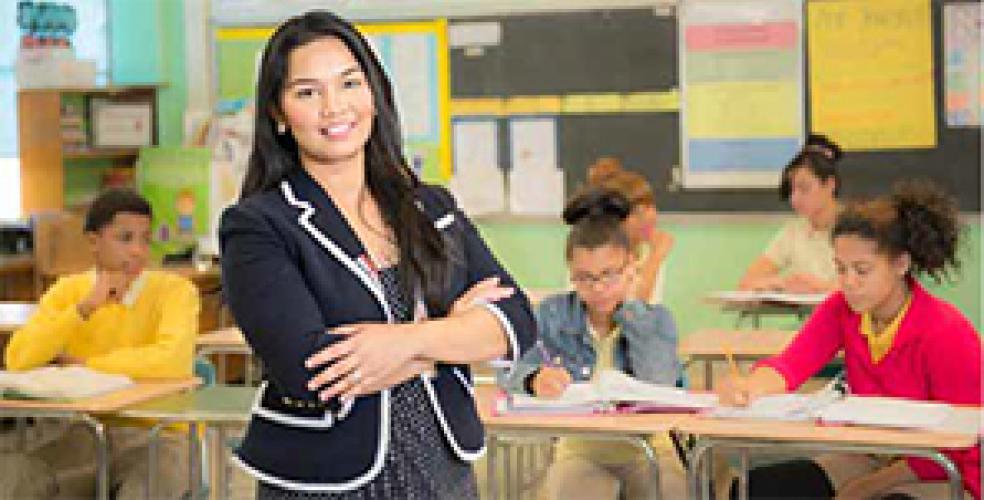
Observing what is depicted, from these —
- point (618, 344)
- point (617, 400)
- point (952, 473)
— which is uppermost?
point (618, 344)

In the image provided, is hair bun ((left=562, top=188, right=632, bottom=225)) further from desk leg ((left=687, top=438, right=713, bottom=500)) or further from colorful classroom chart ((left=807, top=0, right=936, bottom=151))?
colorful classroom chart ((left=807, top=0, right=936, bottom=151))

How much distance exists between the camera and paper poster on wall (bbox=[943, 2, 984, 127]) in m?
6.47

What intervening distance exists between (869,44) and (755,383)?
3.52 m

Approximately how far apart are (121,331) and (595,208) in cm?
141

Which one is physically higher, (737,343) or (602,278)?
(602,278)

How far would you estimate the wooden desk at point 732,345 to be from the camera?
4.45 m

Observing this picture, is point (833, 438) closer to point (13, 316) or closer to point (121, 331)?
point (121, 331)

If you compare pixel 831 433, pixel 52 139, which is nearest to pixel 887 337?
pixel 831 433

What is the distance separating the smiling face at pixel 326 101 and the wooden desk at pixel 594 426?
66.4 inches

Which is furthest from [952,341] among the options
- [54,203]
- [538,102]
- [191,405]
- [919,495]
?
[54,203]

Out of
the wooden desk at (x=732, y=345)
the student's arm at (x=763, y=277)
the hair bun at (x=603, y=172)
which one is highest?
the hair bun at (x=603, y=172)

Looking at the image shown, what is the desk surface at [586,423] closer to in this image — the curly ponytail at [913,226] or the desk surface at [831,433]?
the desk surface at [831,433]

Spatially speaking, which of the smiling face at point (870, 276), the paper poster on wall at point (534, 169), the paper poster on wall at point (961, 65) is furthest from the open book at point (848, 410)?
the paper poster on wall at point (534, 169)

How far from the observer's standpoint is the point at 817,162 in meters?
6.01
